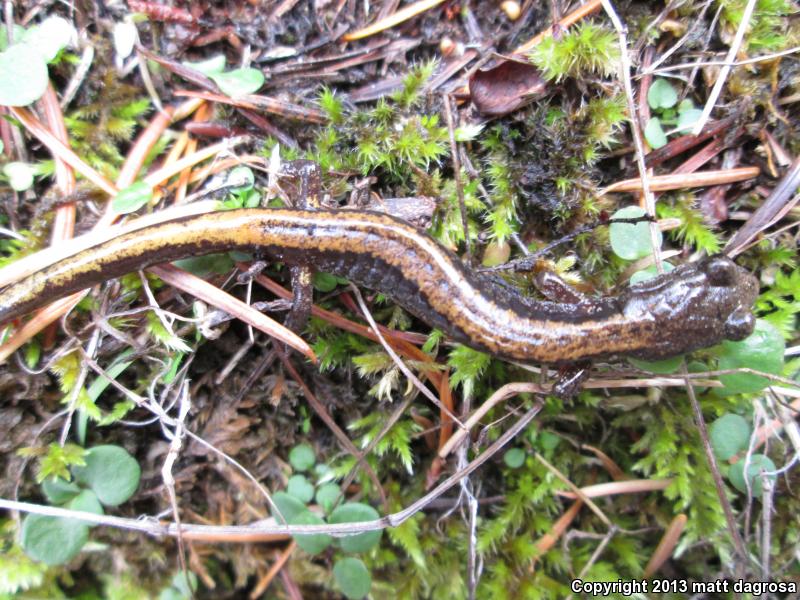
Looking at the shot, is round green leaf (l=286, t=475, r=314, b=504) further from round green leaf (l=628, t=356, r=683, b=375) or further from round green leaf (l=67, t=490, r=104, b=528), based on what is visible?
round green leaf (l=628, t=356, r=683, b=375)

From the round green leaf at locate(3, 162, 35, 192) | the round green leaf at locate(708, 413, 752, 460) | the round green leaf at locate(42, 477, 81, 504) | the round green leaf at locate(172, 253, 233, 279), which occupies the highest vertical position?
the round green leaf at locate(3, 162, 35, 192)

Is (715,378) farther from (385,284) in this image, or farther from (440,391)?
(385,284)

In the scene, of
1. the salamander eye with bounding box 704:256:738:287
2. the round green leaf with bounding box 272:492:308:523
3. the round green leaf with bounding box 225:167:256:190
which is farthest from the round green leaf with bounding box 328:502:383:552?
the salamander eye with bounding box 704:256:738:287

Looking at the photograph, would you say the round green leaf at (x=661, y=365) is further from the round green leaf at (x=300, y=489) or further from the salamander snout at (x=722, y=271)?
the round green leaf at (x=300, y=489)

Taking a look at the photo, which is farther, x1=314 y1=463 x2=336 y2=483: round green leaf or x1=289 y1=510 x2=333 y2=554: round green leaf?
x1=314 y1=463 x2=336 y2=483: round green leaf

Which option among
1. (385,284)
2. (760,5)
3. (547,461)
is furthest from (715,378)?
(760,5)

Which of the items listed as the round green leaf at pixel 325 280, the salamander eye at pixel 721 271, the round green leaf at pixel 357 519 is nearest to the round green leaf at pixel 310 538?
the round green leaf at pixel 357 519

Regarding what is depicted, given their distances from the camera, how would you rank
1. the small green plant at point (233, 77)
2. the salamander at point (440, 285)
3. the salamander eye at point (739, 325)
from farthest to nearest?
1. the small green plant at point (233, 77)
2. the salamander at point (440, 285)
3. the salamander eye at point (739, 325)
